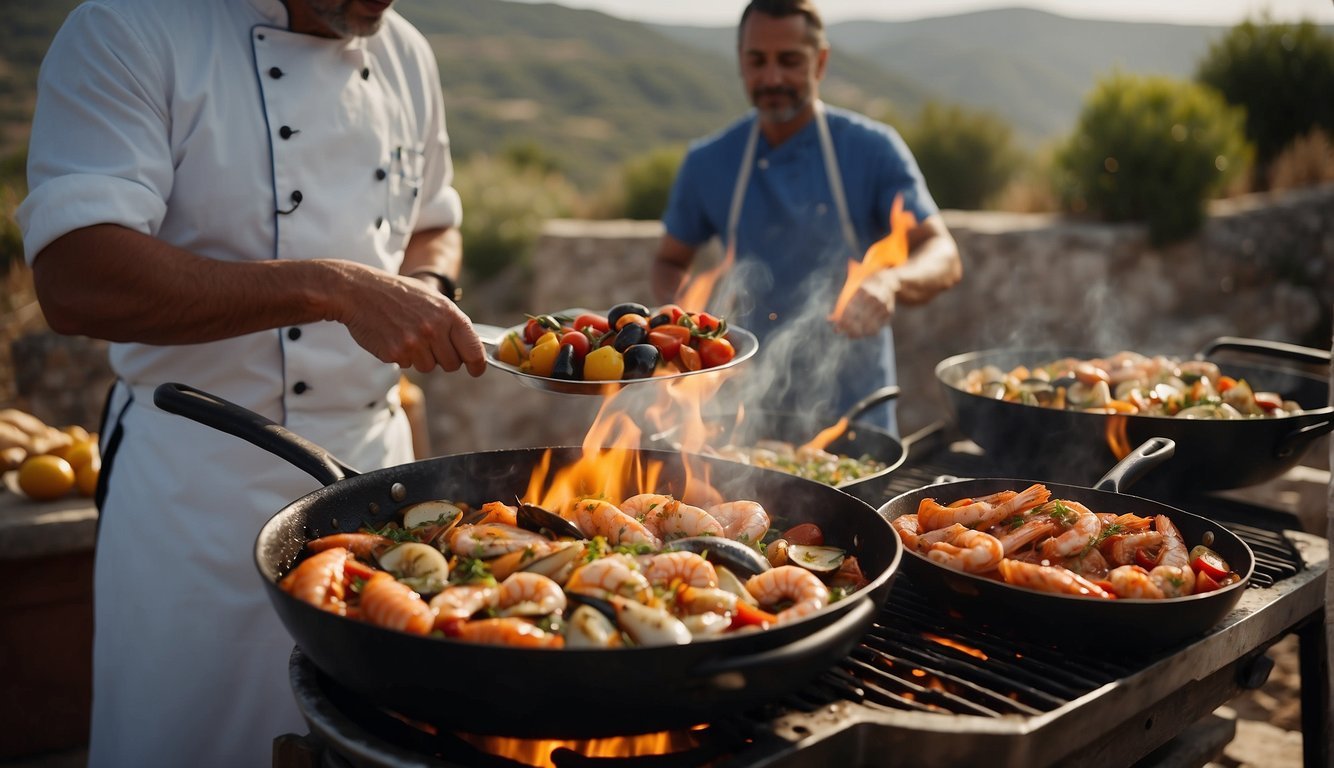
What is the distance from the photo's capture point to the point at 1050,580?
167cm

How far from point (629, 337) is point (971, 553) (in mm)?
893

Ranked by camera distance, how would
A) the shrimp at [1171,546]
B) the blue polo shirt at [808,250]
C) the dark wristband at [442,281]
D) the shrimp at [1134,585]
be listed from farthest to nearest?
the blue polo shirt at [808,250]
the dark wristband at [442,281]
the shrimp at [1171,546]
the shrimp at [1134,585]

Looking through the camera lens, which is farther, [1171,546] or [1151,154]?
[1151,154]

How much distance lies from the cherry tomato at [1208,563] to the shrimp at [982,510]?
Answer: 0.29 meters

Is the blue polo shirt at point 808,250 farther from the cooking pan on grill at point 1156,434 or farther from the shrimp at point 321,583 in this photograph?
the shrimp at point 321,583

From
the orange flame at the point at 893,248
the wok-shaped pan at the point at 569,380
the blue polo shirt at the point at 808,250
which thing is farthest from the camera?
the blue polo shirt at the point at 808,250

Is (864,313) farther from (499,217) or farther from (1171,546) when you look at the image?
(499,217)

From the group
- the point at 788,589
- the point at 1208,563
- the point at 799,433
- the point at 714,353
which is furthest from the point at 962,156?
the point at 788,589

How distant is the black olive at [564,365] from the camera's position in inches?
82.6

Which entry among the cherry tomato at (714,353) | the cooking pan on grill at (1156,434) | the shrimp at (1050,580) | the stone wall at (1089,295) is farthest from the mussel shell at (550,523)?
the stone wall at (1089,295)

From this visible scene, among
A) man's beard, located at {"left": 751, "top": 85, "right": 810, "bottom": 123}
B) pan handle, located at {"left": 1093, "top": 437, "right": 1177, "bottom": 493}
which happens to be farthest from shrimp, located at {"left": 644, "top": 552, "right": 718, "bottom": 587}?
man's beard, located at {"left": 751, "top": 85, "right": 810, "bottom": 123}

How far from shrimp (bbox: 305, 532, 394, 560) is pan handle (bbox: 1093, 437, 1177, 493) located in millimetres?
1484

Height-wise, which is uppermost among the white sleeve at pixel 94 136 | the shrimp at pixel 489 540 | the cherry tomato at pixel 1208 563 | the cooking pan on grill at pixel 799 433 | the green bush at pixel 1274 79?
the green bush at pixel 1274 79

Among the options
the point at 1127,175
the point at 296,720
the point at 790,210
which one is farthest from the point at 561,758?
the point at 1127,175
